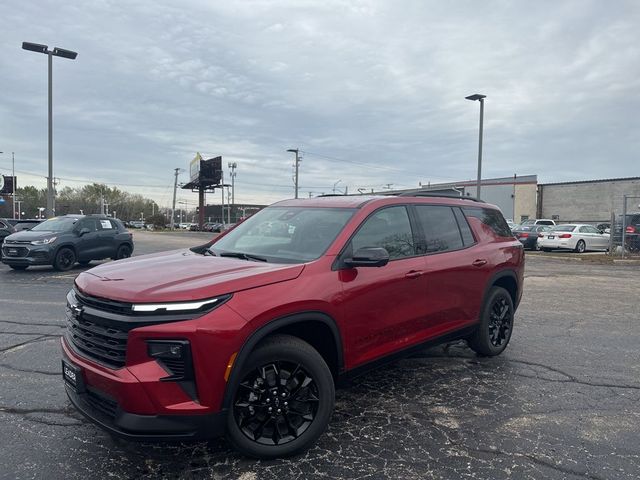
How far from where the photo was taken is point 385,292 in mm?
3908

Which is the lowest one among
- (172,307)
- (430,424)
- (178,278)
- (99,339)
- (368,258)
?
(430,424)

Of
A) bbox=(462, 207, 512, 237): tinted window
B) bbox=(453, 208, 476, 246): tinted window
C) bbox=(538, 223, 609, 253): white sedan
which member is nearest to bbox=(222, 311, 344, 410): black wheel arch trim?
bbox=(453, 208, 476, 246): tinted window

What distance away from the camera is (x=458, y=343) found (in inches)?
245

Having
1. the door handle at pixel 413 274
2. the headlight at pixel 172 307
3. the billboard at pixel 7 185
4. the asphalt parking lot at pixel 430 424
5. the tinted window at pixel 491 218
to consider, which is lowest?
the asphalt parking lot at pixel 430 424

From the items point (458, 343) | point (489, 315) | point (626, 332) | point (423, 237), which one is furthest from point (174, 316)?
point (626, 332)

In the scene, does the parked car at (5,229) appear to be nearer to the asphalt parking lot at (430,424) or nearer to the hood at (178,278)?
the asphalt parking lot at (430,424)

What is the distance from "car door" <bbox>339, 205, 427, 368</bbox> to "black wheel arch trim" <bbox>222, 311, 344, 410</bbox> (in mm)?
117

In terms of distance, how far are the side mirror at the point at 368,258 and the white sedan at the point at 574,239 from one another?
74.9 feet

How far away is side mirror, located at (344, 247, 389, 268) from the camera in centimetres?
353

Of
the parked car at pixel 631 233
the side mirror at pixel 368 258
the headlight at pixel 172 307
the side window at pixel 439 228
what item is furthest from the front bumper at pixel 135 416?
the parked car at pixel 631 233

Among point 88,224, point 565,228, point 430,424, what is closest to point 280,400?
point 430,424

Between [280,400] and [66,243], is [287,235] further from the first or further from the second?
[66,243]

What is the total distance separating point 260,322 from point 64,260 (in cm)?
1269

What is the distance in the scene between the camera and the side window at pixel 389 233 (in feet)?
13.2
